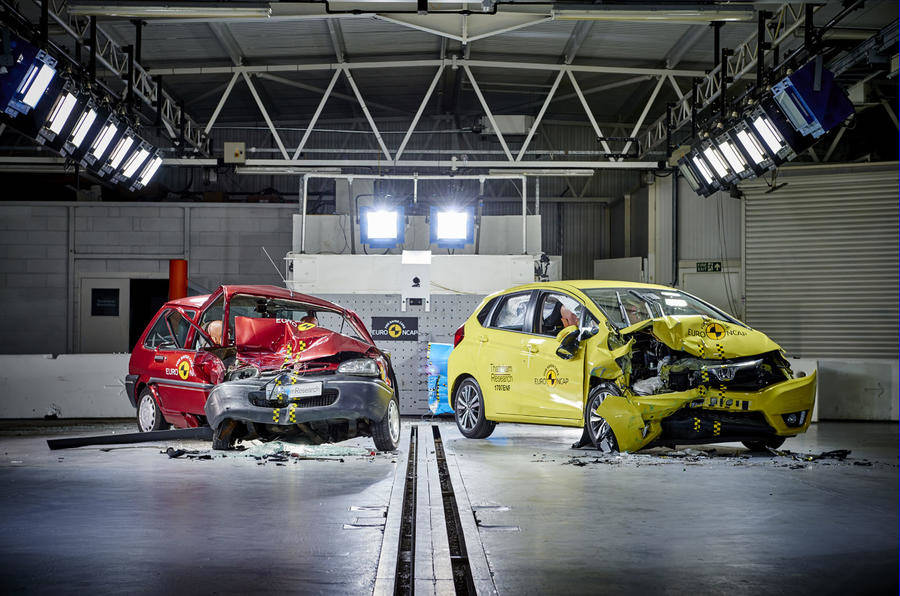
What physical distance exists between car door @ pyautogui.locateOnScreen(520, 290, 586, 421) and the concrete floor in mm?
515

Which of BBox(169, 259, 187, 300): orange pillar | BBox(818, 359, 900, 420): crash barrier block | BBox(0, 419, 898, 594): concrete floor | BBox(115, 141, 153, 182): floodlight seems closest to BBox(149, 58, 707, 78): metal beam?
BBox(115, 141, 153, 182): floodlight

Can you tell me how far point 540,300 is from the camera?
32.6 feet

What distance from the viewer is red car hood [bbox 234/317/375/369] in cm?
878

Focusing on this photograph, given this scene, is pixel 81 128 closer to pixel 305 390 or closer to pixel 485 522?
pixel 305 390

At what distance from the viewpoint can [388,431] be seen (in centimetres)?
902

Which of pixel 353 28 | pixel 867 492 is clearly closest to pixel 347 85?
pixel 353 28

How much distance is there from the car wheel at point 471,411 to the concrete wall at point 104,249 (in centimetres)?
1169

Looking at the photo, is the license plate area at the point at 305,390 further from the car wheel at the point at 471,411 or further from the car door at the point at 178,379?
the car wheel at the point at 471,411

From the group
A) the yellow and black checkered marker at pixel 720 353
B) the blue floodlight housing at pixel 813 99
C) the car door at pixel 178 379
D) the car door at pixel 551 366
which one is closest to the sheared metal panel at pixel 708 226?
the blue floodlight housing at pixel 813 99

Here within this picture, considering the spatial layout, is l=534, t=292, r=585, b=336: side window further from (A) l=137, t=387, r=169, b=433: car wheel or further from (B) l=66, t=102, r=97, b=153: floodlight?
(B) l=66, t=102, r=97, b=153: floodlight

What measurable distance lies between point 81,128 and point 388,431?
6285 mm

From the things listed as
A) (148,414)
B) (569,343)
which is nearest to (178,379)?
(148,414)

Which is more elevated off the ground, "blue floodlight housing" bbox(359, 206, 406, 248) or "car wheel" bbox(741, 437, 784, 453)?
"blue floodlight housing" bbox(359, 206, 406, 248)

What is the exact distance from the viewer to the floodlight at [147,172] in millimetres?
14836
